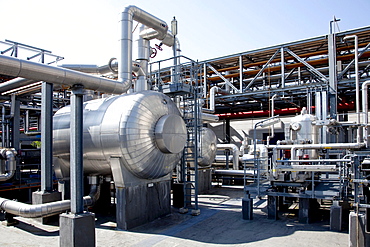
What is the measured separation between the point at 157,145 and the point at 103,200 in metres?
3.43

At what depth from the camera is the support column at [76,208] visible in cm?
633

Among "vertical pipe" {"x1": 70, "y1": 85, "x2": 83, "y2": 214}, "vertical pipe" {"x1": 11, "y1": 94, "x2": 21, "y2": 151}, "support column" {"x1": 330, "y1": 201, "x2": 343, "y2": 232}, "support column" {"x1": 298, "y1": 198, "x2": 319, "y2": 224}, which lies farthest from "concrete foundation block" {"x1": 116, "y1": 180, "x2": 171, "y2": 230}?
"vertical pipe" {"x1": 11, "y1": 94, "x2": 21, "y2": 151}

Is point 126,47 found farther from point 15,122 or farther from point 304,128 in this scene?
point 304,128

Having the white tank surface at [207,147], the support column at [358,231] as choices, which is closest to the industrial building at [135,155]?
the support column at [358,231]

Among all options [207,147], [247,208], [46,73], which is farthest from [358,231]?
[207,147]

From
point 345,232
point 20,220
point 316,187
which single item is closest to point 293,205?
point 316,187

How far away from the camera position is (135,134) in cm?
816

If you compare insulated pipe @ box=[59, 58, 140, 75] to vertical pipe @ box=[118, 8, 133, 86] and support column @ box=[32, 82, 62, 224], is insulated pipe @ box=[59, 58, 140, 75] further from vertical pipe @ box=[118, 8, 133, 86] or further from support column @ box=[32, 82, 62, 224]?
support column @ box=[32, 82, 62, 224]

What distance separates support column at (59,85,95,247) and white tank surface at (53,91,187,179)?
168cm

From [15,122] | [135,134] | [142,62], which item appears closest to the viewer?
[135,134]

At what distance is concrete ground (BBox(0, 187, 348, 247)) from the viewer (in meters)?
7.20

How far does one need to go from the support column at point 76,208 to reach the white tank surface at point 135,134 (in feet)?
5.51

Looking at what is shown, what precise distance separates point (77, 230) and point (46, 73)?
3.34 meters

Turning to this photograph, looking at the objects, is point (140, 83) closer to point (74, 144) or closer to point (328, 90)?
point (74, 144)
